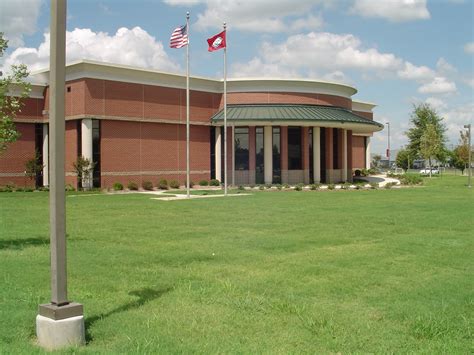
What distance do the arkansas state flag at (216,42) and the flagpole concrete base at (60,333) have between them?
2687 cm

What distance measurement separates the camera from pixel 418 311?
735cm

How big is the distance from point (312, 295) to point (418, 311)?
1503 mm

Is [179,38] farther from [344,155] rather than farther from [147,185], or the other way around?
[344,155]

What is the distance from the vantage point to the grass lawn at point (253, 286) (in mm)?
6312

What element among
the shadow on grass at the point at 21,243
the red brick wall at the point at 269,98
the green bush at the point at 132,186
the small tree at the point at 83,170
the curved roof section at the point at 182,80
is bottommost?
the shadow on grass at the point at 21,243

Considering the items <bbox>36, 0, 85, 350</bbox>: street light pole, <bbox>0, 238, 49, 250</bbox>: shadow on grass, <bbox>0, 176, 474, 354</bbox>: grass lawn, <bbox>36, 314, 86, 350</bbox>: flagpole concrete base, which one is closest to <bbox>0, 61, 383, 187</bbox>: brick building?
<bbox>0, 176, 474, 354</bbox>: grass lawn

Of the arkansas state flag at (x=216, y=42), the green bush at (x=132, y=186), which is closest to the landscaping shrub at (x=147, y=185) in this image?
the green bush at (x=132, y=186)

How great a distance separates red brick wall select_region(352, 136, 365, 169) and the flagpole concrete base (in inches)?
2603

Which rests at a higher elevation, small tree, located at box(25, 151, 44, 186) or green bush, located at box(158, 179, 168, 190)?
small tree, located at box(25, 151, 44, 186)

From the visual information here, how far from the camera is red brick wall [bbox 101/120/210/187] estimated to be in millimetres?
40000

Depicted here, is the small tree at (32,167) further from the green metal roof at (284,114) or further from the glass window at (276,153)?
the glass window at (276,153)

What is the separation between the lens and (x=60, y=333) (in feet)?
20.0

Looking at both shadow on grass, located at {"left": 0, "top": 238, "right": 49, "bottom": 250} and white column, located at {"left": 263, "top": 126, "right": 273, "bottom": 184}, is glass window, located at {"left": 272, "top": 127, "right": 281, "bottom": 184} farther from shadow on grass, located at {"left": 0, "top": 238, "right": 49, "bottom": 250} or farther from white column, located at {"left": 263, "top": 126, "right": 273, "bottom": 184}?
shadow on grass, located at {"left": 0, "top": 238, "right": 49, "bottom": 250}

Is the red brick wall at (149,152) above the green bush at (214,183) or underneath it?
above
